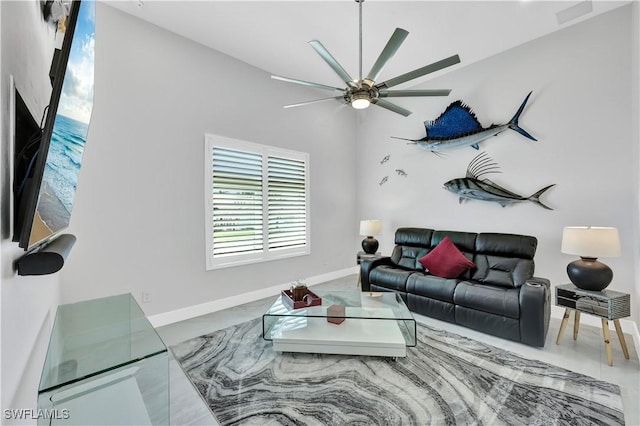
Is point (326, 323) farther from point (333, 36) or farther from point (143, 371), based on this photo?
point (333, 36)

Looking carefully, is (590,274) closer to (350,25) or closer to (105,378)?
(350,25)

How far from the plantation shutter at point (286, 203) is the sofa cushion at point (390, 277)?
147 cm

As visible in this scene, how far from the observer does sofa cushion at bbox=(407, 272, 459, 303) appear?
3234 millimetres

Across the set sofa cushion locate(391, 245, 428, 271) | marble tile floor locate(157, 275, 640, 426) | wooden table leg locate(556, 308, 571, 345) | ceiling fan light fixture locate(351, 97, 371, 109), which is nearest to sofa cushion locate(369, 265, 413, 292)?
sofa cushion locate(391, 245, 428, 271)

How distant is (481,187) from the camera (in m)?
4.05

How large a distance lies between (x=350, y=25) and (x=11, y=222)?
11.3ft

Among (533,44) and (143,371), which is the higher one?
(533,44)

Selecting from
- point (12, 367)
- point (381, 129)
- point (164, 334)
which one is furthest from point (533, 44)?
point (164, 334)

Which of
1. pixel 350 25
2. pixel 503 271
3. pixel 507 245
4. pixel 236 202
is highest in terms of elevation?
pixel 350 25

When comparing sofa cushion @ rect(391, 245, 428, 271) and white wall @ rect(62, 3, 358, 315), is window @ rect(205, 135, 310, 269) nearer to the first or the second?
white wall @ rect(62, 3, 358, 315)

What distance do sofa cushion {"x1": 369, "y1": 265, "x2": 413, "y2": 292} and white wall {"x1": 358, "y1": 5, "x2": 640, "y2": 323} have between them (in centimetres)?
131

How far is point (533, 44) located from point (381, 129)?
2410 mm

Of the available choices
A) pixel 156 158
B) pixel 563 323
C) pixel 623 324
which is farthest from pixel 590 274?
pixel 156 158

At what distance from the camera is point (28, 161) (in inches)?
45.3
